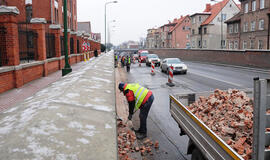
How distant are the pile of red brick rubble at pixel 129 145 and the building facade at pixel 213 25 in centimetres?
5529

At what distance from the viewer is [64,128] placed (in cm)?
312

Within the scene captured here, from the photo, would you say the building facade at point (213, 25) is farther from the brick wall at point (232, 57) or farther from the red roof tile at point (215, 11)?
the brick wall at point (232, 57)

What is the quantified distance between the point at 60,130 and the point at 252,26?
146 ft

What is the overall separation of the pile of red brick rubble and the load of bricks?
1556 mm

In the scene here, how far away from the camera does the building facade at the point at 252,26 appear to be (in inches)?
1480

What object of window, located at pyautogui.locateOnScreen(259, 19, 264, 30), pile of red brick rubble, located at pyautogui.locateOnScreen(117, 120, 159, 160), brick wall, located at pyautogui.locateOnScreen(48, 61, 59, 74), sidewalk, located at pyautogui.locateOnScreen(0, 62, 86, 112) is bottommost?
pile of red brick rubble, located at pyautogui.locateOnScreen(117, 120, 159, 160)

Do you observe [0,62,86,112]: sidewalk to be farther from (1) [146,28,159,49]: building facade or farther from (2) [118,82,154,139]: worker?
(1) [146,28,159,49]: building facade

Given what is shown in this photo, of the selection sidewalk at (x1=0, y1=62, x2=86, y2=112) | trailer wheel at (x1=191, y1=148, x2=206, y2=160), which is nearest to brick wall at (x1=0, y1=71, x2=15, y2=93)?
sidewalk at (x1=0, y1=62, x2=86, y2=112)

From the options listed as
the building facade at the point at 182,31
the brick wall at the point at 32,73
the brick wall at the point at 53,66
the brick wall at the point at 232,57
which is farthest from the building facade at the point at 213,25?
the brick wall at the point at 32,73

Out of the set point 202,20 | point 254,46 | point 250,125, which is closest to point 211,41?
point 202,20

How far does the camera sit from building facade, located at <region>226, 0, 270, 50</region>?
37.6 metres

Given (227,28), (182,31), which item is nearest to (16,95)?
(227,28)

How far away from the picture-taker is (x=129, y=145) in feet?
20.3

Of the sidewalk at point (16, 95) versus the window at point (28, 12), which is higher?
the window at point (28, 12)
